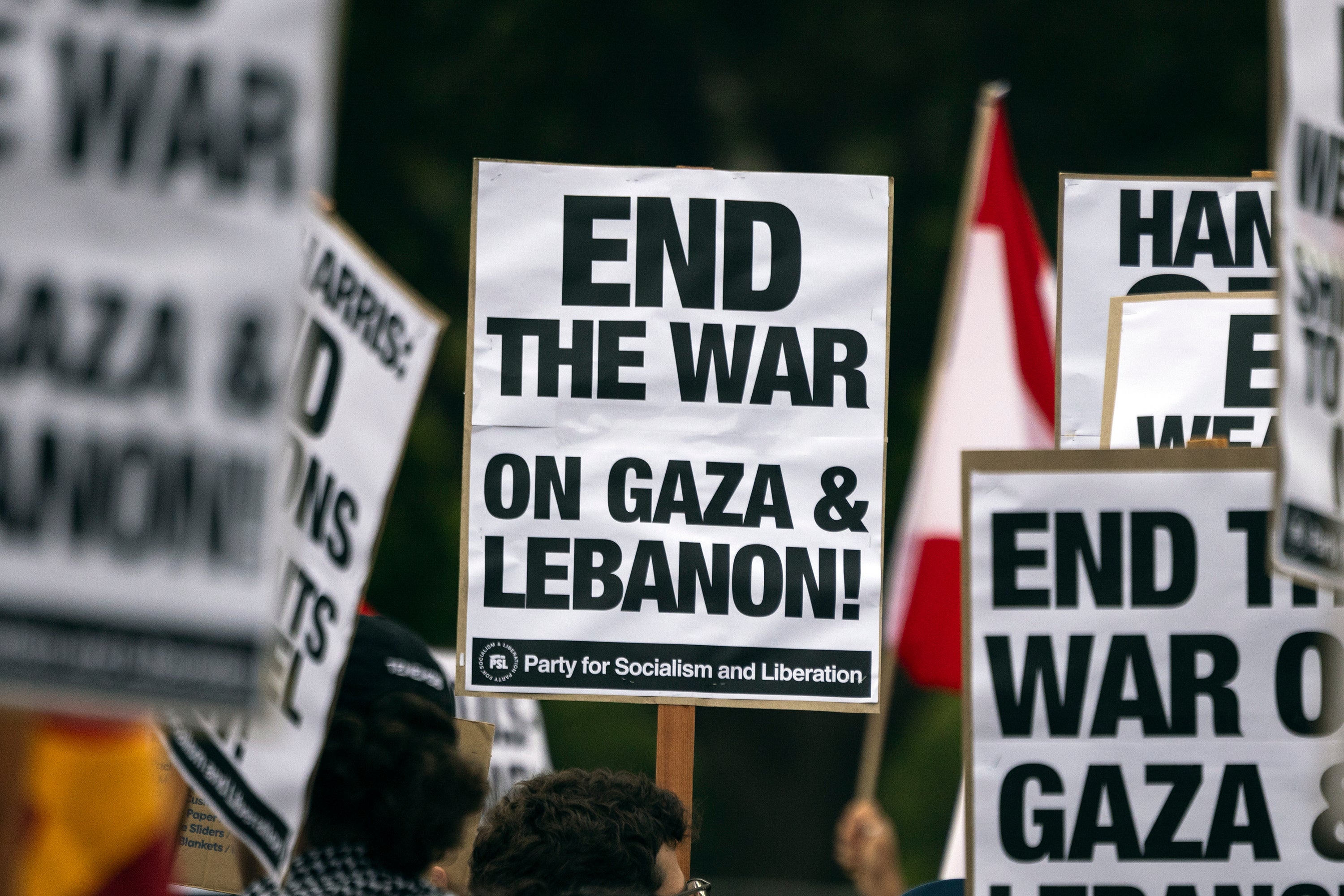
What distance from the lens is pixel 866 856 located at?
263 inches

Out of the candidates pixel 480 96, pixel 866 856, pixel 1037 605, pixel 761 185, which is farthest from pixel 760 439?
pixel 480 96

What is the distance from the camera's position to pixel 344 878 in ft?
7.34

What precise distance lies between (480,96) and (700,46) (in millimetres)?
2294

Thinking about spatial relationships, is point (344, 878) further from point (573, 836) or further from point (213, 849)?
point (213, 849)

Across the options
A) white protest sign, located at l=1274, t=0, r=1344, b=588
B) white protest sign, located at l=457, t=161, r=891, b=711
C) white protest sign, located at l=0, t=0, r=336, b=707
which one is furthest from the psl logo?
white protest sign, located at l=0, t=0, r=336, b=707

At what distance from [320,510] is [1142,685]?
4.06ft

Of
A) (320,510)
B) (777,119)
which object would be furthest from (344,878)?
(777,119)

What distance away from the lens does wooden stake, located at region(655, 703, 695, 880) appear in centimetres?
362

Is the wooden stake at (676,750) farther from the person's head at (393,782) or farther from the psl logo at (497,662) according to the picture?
the person's head at (393,782)

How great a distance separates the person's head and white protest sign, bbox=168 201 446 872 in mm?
46

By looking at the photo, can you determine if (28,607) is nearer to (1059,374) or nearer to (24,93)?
(24,93)

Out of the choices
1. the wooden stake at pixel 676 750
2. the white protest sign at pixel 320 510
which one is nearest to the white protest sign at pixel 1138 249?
the wooden stake at pixel 676 750

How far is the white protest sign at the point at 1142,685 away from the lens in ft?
8.39

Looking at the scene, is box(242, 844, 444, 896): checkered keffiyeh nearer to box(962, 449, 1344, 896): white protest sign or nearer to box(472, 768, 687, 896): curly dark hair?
box(472, 768, 687, 896): curly dark hair
